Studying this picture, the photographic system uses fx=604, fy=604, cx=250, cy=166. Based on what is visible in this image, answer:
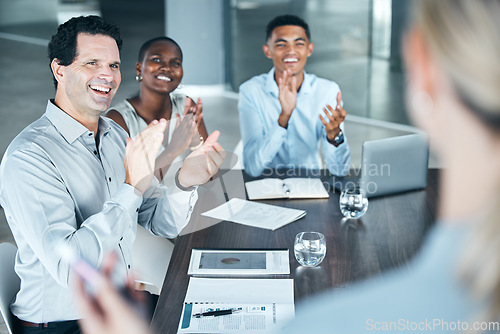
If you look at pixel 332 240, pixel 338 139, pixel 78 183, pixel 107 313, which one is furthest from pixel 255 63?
pixel 107 313

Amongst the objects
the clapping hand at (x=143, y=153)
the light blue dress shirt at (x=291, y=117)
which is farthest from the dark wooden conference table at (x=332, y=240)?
the light blue dress shirt at (x=291, y=117)

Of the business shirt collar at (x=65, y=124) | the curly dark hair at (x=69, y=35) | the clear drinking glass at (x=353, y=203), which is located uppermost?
the curly dark hair at (x=69, y=35)

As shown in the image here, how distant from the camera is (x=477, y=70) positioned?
41 cm

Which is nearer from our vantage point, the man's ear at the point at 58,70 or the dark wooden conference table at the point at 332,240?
the dark wooden conference table at the point at 332,240

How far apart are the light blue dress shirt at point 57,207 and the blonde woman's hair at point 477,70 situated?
1.41 metres

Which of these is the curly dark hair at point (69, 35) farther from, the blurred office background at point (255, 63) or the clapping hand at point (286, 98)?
the blurred office background at point (255, 63)

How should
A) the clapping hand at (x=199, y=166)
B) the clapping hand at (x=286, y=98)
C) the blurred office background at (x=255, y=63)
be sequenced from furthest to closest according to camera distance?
the blurred office background at (x=255, y=63), the clapping hand at (x=286, y=98), the clapping hand at (x=199, y=166)

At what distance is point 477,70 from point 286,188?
2045mm

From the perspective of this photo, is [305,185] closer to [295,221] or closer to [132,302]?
[295,221]

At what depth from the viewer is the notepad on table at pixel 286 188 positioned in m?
2.40

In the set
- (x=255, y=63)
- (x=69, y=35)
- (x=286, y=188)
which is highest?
(x=255, y=63)

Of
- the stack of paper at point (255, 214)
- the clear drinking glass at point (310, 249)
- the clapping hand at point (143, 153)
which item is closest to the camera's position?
the clapping hand at point (143, 153)

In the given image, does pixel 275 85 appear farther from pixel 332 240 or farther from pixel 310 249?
pixel 310 249

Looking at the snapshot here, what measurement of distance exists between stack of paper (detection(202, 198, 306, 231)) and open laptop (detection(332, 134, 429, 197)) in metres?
0.35
